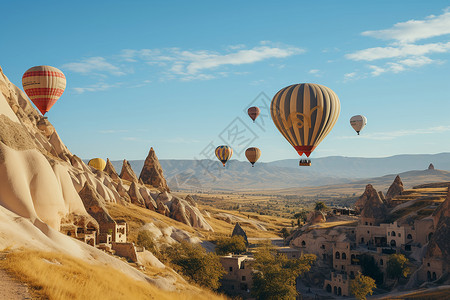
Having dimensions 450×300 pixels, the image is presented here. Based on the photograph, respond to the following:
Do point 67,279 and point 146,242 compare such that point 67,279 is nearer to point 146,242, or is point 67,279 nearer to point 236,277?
point 146,242

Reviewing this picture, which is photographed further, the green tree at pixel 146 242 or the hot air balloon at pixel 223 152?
the hot air balloon at pixel 223 152

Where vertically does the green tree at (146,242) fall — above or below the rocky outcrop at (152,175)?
below

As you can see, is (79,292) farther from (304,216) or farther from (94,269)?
(304,216)

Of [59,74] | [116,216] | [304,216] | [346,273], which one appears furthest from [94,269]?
[304,216]

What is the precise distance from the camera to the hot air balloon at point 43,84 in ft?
192

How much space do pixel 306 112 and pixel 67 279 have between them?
36167mm

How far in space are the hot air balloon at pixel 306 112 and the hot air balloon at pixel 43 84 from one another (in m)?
29.1

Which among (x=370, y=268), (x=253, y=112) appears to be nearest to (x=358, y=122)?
(x=253, y=112)

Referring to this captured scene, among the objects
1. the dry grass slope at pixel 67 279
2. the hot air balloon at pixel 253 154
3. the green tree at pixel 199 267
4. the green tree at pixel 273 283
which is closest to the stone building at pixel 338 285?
the green tree at pixel 273 283

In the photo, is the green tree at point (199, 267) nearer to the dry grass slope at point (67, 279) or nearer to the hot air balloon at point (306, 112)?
the hot air balloon at point (306, 112)

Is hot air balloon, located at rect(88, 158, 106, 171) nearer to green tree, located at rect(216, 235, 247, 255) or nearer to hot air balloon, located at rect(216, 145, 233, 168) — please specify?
hot air balloon, located at rect(216, 145, 233, 168)

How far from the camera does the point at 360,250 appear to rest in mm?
66250

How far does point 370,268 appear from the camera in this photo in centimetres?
6206

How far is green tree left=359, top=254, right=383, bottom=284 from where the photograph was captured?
6100 centimetres
